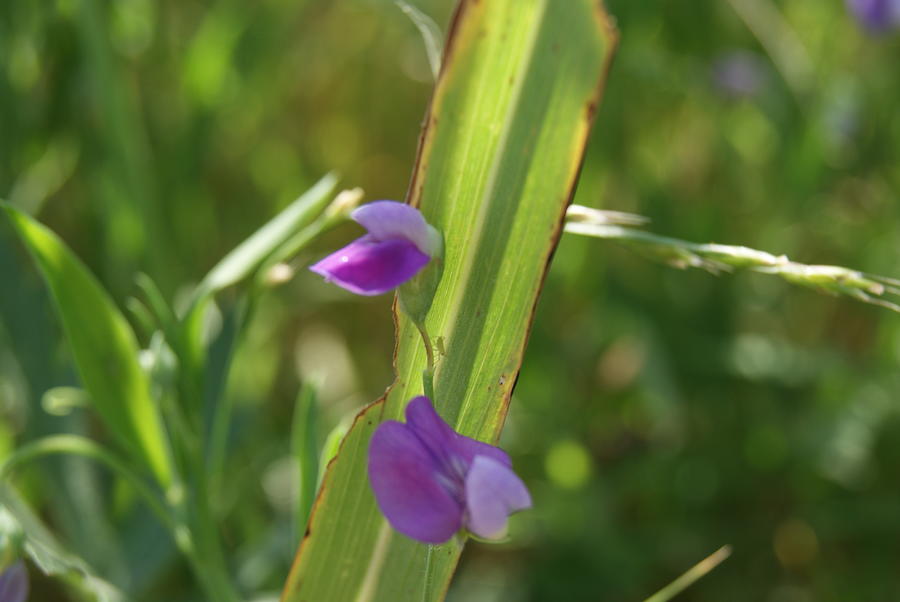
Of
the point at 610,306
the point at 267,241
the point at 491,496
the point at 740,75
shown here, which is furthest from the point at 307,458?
the point at 740,75

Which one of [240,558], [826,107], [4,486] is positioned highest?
[826,107]

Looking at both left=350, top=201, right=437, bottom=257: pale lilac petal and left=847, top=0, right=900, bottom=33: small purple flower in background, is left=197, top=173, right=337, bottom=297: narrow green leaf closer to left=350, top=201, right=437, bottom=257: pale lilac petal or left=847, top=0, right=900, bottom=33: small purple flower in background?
left=350, top=201, right=437, bottom=257: pale lilac petal

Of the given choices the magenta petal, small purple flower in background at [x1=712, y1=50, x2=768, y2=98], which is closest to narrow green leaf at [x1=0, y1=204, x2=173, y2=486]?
the magenta petal

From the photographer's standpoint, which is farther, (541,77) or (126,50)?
(126,50)

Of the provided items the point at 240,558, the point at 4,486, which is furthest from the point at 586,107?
the point at 240,558

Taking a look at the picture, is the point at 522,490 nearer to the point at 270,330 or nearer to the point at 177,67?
the point at 270,330

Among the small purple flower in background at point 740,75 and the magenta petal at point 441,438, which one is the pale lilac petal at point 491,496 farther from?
the small purple flower in background at point 740,75
